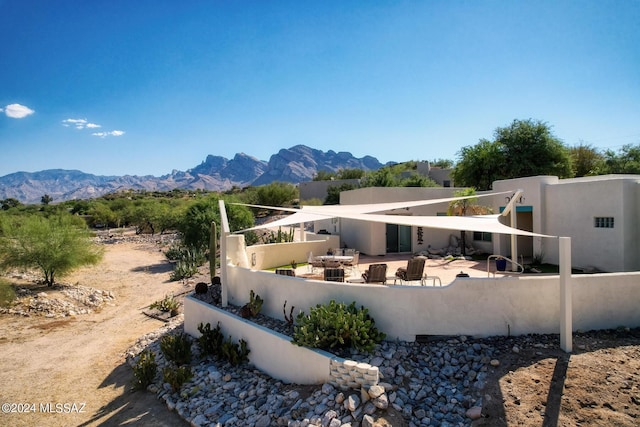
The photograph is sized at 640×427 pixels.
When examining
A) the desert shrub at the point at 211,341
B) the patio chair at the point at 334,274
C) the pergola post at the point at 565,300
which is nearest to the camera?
the pergola post at the point at 565,300

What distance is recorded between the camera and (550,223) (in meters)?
14.2

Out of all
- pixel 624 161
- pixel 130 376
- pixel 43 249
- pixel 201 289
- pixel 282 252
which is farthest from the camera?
pixel 624 161

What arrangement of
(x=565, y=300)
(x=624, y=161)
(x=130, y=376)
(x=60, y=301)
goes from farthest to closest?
(x=624, y=161) → (x=60, y=301) → (x=130, y=376) → (x=565, y=300)

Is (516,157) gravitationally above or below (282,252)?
above

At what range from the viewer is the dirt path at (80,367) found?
9.09 metres

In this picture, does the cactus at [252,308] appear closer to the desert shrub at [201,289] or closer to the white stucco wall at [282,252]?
the desert shrub at [201,289]

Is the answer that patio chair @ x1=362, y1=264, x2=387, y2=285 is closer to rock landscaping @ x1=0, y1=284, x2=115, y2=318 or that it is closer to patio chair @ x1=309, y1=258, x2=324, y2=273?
patio chair @ x1=309, y1=258, x2=324, y2=273

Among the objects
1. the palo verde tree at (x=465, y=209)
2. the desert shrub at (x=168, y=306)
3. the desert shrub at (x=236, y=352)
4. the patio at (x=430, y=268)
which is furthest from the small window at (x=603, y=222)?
the desert shrub at (x=168, y=306)

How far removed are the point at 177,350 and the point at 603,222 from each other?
45.3 feet

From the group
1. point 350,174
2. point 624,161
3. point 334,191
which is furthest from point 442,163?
point 624,161

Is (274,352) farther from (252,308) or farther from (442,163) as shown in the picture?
(442,163)

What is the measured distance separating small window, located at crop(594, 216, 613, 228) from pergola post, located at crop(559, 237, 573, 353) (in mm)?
6542

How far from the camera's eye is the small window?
12023mm

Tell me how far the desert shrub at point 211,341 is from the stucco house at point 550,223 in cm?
878
